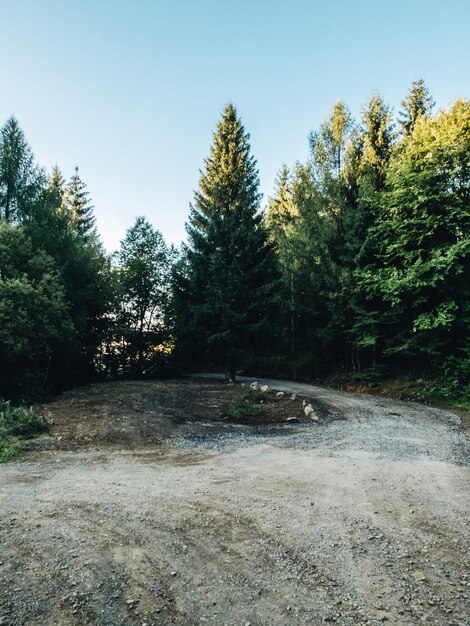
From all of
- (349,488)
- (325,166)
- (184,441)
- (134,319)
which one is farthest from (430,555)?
(134,319)

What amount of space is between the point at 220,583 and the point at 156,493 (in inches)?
92.2

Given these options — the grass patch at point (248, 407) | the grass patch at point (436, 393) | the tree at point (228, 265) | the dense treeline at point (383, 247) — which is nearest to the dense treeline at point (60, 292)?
the tree at point (228, 265)

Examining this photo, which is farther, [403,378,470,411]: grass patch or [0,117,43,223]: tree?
[0,117,43,223]: tree

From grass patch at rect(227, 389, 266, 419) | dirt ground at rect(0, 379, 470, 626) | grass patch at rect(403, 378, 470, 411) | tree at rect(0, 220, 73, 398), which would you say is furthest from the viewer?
tree at rect(0, 220, 73, 398)

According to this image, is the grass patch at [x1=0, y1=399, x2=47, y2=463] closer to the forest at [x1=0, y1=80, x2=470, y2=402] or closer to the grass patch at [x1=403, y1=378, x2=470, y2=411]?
the forest at [x1=0, y1=80, x2=470, y2=402]

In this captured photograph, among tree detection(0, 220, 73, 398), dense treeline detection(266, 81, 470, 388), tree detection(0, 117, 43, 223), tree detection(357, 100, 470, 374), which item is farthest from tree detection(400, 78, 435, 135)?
tree detection(0, 117, 43, 223)

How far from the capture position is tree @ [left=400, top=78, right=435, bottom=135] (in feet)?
60.4

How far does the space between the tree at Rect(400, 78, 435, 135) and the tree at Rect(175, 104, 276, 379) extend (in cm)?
916

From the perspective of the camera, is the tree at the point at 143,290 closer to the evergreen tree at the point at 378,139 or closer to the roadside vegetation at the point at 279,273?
the roadside vegetation at the point at 279,273

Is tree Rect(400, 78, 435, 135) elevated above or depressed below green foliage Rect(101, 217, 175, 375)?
above

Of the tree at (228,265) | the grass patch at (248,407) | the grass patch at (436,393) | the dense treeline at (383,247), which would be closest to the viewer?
the grass patch at (248,407)

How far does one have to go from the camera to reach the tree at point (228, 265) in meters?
18.9

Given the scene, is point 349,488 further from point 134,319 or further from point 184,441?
point 134,319

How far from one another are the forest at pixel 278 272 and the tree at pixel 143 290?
108mm
